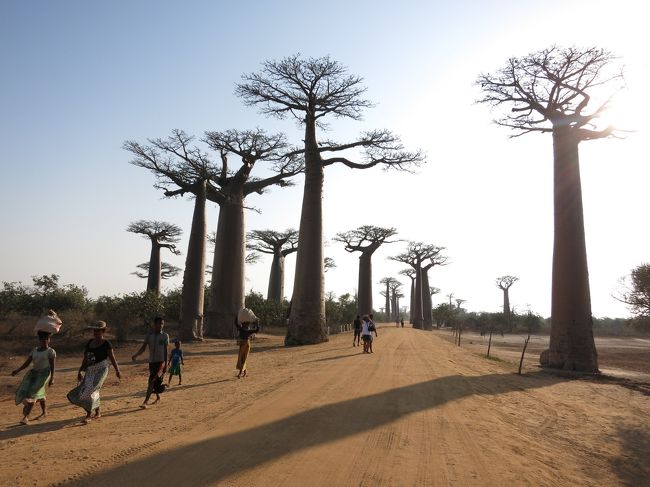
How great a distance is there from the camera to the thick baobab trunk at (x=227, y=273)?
19125 millimetres

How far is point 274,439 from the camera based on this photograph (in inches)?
167

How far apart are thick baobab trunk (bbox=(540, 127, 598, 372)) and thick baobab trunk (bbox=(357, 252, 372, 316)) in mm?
19358

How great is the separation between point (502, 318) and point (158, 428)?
171 feet

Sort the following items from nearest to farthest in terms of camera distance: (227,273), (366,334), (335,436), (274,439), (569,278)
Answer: (274,439), (335,436), (569,278), (366,334), (227,273)

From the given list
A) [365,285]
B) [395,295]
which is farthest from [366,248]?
[395,295]

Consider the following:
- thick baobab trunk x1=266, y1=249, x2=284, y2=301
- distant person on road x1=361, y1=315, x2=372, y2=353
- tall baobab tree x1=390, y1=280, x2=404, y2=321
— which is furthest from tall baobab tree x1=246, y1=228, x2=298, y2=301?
tall baobab tree x1=390, y1=280, x2=404, y2=321

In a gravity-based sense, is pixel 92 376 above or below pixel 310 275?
below

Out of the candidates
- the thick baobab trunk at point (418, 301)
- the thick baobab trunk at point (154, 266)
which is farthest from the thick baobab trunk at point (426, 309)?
the thick baobab trunk at point (154, 266)

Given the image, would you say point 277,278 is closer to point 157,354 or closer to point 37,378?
point 157,354

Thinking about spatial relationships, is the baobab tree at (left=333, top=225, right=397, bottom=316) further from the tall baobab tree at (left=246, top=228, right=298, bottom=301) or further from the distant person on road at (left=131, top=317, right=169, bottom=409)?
the distant person on road at (left=131, top=317, right=169, bottom=409)

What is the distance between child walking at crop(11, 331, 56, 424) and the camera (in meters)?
5.31

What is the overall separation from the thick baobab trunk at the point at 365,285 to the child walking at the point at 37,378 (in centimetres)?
2656

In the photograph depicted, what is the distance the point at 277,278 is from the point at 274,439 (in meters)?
31.7

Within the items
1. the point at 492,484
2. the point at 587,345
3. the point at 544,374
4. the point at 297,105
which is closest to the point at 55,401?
the point at 492,484
